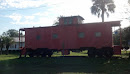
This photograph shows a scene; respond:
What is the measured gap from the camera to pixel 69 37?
60.4 feet

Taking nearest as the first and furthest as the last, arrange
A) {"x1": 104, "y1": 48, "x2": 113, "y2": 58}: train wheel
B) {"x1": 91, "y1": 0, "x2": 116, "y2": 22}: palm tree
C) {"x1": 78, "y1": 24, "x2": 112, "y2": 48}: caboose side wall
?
{"x1": 104, "y1": 48, "x2": 113, "y2": 58}: train wheel
{"x1": 78, "y1": 24, "x2": 112, "y2": 48}: caboose side wall
{"x1": 91, "y1": 0, "x2": 116, "y2": 22}: palm tree

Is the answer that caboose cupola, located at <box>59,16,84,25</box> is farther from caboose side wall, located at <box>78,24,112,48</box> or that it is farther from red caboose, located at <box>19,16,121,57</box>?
caboose side wall, located at <box>78,24,112,48</box>

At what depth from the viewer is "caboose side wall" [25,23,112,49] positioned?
17.0 meters

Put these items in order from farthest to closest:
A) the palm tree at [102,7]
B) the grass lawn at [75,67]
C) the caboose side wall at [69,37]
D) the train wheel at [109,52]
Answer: the palm tree at [102,7] → the caboose side wall at [69,37] → the train wheel at [109,52] → the grass lawn at [75,67]

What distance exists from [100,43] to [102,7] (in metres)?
18.2

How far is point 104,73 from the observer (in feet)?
31.8

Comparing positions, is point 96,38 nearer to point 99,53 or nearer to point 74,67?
point 99,53

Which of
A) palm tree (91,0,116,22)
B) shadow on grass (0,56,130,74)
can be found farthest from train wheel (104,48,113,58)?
palm tree (91,0,116,22)

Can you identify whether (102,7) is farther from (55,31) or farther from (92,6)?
(55,31)

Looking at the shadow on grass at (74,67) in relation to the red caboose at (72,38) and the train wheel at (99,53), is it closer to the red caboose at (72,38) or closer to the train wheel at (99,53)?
the train wheel at (99,53)

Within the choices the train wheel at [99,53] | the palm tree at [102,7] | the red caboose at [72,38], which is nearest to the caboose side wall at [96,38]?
the red caboose at [72,38]

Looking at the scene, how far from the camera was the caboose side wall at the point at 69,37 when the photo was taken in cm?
1697

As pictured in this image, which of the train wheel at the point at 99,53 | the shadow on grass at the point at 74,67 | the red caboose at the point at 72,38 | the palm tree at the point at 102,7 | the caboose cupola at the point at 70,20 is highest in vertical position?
the palm tree at the point at 102,7

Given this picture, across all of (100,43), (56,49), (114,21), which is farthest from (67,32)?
(114,21)
